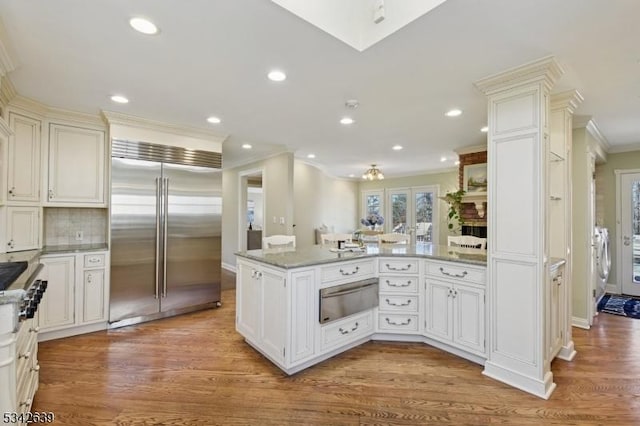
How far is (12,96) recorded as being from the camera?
2854 millimetres

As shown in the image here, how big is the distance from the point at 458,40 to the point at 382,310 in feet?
7.82

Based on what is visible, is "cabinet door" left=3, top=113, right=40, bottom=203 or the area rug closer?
"cabinet door" left=3, top=113, right=40, bottom=203

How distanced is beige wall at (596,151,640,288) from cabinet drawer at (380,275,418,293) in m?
4.19

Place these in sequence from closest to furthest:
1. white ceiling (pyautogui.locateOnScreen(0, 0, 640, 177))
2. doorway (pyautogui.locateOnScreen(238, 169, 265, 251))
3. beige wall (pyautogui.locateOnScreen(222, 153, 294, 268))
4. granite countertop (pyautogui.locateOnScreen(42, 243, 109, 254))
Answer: white ceiling (pyautogui.locateOnScreen(0, 0, 640, 177)), granite countertop (pyautogui.locateOnScreen(42, 243, 109, 254)), beige wall (pyautogui.locateOnScreen(222, 153, 294, 268)), doorway (pyautogui.locateOnScreen(238, 169, 265, 251))

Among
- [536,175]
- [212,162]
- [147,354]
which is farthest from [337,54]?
[147,354]

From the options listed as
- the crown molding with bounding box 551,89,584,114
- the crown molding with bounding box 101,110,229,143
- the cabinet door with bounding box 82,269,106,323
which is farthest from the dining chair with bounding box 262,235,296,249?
the crown molding with bounding box 551,89,584,114

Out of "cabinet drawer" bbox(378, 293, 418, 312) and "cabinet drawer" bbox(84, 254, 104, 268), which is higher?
"cabinet drawer" bbox(84, 254, 104, 268)

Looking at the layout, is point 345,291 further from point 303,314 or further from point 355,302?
point 303,314

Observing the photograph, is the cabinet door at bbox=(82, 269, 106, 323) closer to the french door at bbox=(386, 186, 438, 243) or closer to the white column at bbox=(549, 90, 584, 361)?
the white column at bbox=(549, 90, 584, 361)

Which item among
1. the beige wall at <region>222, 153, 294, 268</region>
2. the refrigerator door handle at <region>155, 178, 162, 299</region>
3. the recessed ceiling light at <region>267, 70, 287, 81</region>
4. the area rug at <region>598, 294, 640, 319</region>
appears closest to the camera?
the recessed ceiling light at <region>267, 70, 287, 81</region>

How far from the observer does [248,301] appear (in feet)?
9.67

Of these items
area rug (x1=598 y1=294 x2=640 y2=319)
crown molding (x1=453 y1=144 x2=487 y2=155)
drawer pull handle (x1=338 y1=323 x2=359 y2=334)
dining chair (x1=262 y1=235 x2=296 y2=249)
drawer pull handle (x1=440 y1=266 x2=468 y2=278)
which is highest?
crown molding (x1=453 y1=144 x2=487 y2=155)

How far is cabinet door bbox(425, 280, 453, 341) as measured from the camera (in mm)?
2816

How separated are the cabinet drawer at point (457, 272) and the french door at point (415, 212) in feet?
17.4
